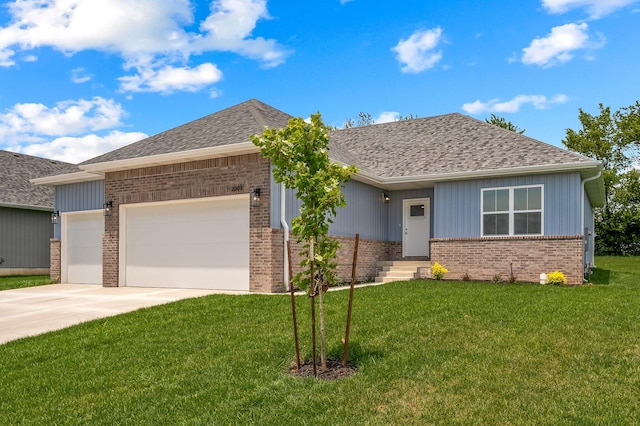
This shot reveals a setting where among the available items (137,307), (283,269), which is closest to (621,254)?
(283,269)

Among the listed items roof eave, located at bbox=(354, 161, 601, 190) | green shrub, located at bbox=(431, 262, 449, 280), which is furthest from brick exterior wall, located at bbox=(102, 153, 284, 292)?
green shrub, located at bbox=(431, 262, 449, 280)

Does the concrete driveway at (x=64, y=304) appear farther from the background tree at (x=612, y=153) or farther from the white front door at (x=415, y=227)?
the background tree at (x=612, y=153)

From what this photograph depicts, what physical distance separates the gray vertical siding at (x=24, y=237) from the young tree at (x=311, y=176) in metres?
20.0

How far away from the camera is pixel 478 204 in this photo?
50.0ft

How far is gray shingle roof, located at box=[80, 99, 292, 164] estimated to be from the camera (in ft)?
44.9

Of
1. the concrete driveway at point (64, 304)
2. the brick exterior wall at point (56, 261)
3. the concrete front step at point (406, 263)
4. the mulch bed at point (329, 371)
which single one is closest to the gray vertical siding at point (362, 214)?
the concrete front step at point (406, 263)

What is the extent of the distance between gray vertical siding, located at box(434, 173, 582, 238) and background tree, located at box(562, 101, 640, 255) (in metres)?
16.5

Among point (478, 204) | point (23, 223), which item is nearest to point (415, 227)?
point (478, 204)

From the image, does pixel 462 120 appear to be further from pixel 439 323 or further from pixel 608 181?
pixel 608 181

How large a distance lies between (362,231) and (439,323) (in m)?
8.31

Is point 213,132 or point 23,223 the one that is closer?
point 213,132

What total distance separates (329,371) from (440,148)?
41.4 ft

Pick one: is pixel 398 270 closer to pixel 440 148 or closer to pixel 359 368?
pixel 440 148

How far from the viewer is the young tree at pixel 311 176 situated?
5.85 metres
